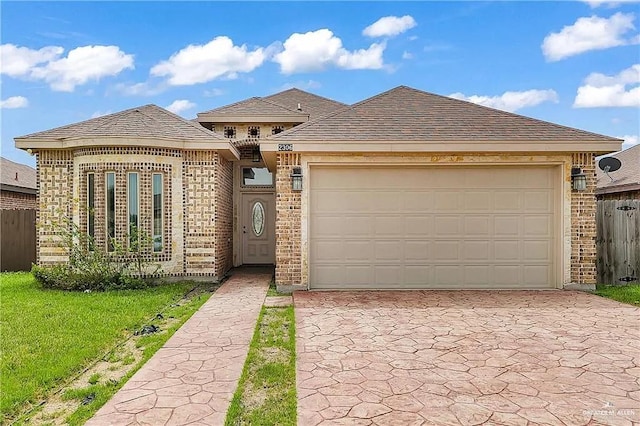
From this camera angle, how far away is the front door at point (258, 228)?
485 inches

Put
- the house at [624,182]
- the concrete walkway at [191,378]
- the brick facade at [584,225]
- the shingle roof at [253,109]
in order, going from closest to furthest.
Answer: the concrete walkway at [191,378] < the brick facade at [584,225] < the house at [624,182] < the shingle roof at [253,109]

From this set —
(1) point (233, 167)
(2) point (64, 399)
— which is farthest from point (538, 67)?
(2) point (64, 399)

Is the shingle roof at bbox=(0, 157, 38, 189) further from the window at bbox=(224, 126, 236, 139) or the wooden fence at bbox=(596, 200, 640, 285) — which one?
the wooden fence at bbox=(596, 200, 640, 285)

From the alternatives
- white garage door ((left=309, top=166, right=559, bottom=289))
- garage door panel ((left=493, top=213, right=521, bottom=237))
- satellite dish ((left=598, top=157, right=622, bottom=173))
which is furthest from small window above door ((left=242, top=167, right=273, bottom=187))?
satellite dish ((left=598, top=157, right=622, bottom=173))

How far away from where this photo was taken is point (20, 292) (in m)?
7.75

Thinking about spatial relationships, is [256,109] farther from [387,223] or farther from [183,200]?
[387,223]

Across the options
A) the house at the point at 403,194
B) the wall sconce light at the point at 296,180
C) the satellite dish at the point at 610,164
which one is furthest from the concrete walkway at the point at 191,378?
the satellite dish at the point at 610,164

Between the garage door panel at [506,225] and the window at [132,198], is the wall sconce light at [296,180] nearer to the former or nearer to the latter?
the window at [132,198]

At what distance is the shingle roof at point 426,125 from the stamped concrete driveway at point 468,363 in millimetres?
3062

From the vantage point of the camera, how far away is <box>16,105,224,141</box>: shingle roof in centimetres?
852

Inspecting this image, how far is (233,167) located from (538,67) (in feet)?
34.8

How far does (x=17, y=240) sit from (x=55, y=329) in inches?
301

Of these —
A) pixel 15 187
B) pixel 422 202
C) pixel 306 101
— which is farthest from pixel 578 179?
pixel 15 187

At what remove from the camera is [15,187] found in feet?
46.2
